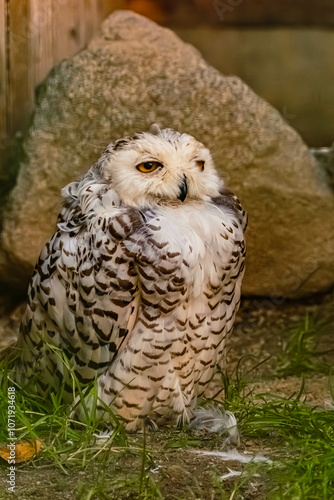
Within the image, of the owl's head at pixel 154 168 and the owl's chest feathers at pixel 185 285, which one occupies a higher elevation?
the owl's head at pixel 154 168

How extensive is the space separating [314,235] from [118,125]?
1.24 m

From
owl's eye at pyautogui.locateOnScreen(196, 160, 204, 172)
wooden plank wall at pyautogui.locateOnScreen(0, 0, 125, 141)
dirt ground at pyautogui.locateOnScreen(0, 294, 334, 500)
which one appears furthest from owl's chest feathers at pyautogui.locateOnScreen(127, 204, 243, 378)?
wooden plank wall at pyautogui.locateOnScreen(0, 0, 125, 141)

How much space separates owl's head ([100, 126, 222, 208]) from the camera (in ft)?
9.88

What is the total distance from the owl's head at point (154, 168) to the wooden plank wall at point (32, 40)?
67.7 inches

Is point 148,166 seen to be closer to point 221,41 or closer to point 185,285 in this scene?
point 185,285

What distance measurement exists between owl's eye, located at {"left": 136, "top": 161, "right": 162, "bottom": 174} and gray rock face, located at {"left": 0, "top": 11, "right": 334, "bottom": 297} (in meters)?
1.29

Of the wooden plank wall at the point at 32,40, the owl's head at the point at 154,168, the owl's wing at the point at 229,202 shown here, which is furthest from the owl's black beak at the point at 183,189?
the wooden plank wall at the point at 32,40

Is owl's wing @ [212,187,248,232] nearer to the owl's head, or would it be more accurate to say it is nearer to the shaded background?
the owl's head

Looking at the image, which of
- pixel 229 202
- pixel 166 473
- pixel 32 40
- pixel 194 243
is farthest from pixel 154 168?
pixel 32 40

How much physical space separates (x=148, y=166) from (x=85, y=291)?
498 mm

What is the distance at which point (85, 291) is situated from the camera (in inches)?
120

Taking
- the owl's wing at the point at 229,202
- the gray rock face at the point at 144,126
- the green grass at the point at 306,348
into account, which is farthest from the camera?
the gray rock face at the point at 144,126

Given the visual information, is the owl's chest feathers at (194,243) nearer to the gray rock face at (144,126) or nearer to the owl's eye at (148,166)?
the owl's eye at (148,166)

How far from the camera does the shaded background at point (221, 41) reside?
4.54m
